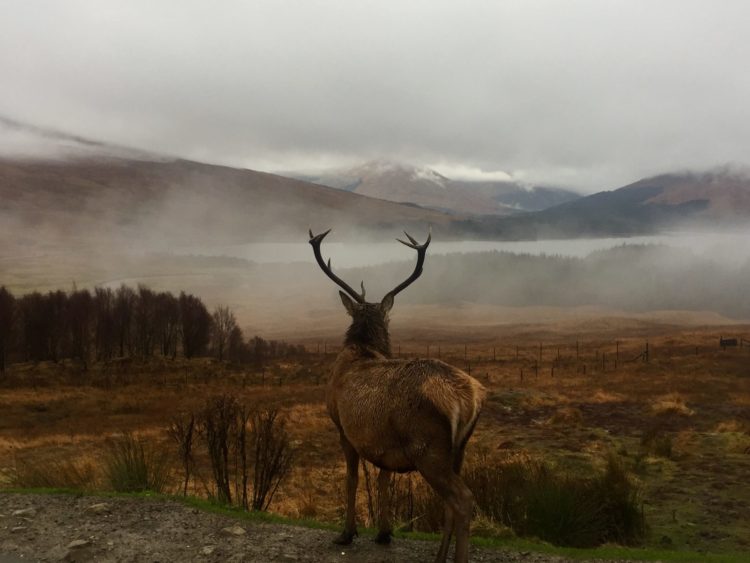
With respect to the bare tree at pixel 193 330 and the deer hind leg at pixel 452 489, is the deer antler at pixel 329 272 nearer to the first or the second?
the deer hind leg at pixel 452 489

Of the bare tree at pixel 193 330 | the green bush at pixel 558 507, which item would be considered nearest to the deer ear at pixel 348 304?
the green bush at pixel 558 507

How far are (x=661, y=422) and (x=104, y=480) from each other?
20.4 m

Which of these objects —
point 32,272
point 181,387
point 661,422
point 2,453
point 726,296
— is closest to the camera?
point 2,453

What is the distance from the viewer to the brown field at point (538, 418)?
40.8 feet

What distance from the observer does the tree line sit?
62.7 metres

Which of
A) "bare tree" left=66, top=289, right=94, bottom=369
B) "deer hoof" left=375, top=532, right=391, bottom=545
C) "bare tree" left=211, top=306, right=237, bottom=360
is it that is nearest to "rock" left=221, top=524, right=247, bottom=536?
"deer hoof" left=375, top=532, right=391, bottom=545

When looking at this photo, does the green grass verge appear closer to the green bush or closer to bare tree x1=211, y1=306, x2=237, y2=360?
the green bush

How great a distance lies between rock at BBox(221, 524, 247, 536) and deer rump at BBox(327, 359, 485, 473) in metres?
2.01

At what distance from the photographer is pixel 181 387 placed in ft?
A: 143

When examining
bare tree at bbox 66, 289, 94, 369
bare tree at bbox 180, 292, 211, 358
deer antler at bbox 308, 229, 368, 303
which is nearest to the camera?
deer antler at bbox 308, 229, 368, 303

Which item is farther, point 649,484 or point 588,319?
point 588,319

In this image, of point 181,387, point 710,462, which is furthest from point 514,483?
point 181,387

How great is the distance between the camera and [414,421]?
5.64 m

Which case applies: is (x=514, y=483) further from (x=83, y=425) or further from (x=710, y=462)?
(x=83, y=425)
